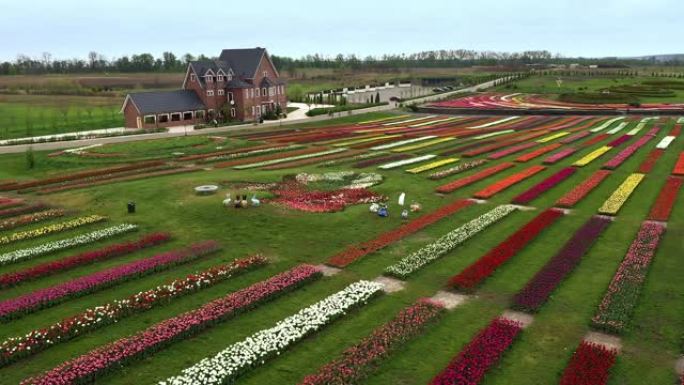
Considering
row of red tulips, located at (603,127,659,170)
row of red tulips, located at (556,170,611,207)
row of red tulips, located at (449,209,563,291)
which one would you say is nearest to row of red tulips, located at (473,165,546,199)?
row of red tulips, located at (556,170,611,207)

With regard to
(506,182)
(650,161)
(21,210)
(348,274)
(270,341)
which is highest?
(650,161)

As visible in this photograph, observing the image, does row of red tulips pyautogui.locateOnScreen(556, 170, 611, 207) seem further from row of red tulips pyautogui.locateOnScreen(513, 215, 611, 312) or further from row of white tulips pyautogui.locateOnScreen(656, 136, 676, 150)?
row of white tulips pyautogui.locateOnScreen(656, 136, 676, 150)

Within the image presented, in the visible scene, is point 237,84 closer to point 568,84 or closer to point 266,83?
point 266,83

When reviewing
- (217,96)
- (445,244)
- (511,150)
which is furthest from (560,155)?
(217,96)

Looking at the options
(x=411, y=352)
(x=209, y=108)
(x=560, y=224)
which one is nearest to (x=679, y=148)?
(x=560, y=224)

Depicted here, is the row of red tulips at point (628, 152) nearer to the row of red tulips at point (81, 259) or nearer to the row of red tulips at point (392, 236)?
the row of red tulips at point (392, 236)
